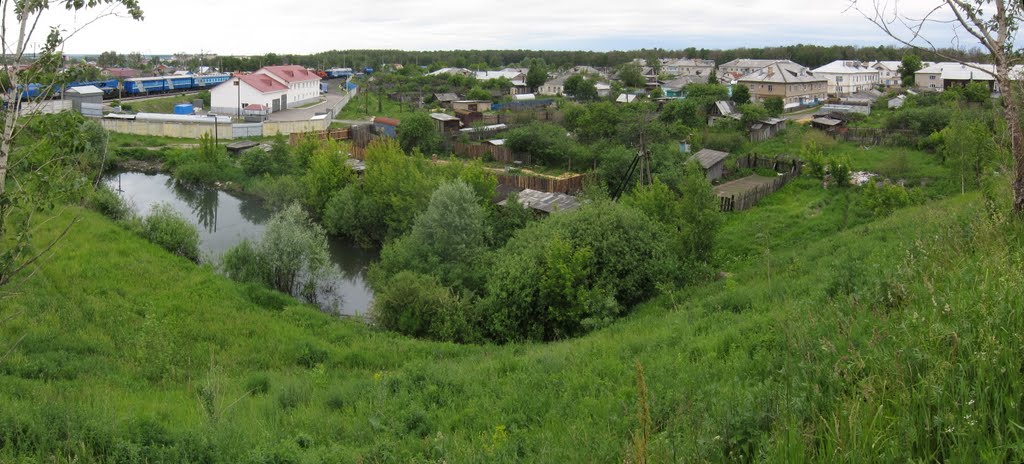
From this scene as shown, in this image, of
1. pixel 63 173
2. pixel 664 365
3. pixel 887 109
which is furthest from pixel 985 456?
pixel 887 109

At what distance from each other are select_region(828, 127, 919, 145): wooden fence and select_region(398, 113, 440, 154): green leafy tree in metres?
18.2

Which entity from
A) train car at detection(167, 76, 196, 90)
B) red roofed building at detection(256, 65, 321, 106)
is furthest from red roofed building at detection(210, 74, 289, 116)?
train car at detection(167, 76, 196, 90)

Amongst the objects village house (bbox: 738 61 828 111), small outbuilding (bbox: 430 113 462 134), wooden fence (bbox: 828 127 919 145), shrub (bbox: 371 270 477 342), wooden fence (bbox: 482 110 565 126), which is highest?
village house (bbox: 738 61 828 111)

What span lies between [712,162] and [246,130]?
23665 mm

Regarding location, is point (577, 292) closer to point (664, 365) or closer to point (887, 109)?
point (664, 365)

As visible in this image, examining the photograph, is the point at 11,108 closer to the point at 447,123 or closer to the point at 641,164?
the point at 641,164

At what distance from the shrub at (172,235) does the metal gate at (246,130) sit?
20.0 metres

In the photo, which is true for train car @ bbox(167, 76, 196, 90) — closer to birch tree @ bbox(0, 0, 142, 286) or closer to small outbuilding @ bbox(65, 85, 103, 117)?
small outbuilding @ bbox(65, 85, 103, 117)

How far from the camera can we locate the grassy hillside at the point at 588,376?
3.11 meters

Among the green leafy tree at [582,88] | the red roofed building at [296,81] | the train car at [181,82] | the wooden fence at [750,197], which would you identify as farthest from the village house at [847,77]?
the train car at [181,82]

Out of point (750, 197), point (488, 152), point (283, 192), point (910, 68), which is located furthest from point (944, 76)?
point (283, 192)

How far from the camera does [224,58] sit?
89688 mm

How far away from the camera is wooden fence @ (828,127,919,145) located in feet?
96.6

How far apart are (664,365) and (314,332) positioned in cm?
759
